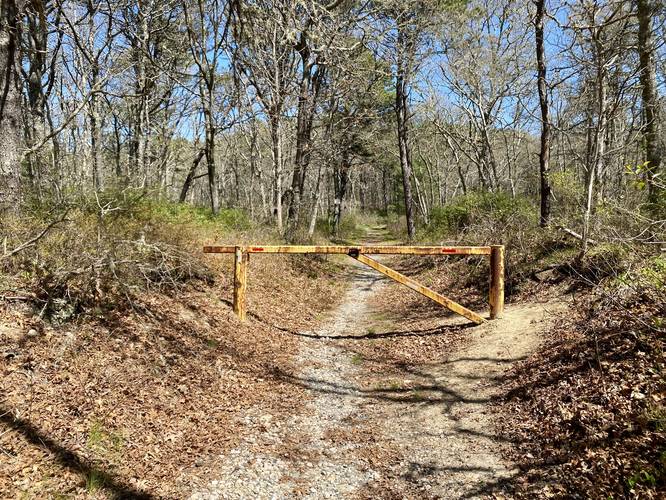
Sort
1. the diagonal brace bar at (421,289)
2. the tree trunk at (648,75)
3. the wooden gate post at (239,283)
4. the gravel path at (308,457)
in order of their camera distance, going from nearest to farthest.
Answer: the gravel path at (308,457) → the diagonal brace bar at (421,289) → the wooden gate post at (239,283) → the tree trunk at (648,75)

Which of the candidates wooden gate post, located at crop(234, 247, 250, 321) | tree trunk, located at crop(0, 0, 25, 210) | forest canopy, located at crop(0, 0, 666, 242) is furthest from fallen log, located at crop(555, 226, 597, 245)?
tree trunk, located at crop(0, 0, 25, 210)

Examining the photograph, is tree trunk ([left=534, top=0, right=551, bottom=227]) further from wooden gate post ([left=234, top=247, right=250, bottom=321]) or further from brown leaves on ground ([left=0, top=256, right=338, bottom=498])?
brown leaves on ground ([left=0, top=256, right=338, bottom=498])

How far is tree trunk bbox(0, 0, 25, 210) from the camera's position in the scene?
577 cm

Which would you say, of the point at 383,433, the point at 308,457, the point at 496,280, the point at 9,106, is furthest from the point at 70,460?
the point at 496,280

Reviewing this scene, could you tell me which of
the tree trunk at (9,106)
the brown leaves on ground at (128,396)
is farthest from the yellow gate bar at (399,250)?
the tree trunk at (9,106)

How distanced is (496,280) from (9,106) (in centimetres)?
824

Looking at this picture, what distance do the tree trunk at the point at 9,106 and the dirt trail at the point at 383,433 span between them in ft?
15.3

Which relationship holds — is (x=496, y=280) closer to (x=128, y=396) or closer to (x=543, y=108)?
(x=543, y=108)

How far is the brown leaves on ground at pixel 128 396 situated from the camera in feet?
12.3

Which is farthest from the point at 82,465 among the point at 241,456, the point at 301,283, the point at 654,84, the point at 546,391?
the point at 654,84

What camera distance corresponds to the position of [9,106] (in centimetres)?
591

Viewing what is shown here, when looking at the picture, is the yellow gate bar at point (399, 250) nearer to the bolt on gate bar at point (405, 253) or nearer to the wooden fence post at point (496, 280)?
the bolt on gate bar at point (405, 253)

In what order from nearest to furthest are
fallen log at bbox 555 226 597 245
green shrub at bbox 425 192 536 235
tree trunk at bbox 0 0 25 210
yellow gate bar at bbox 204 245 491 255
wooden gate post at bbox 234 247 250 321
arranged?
tree trunk at bbox 0 0 25 210 < yellow gate bar at bbox 204 245 491 255 < wooden gate post at bbox 234 247 250 321 < fallen log at bbox 555 226 597 245 < green shrub at bbox 425 192 536 235

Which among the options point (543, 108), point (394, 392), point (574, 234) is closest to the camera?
point (394, 392)
